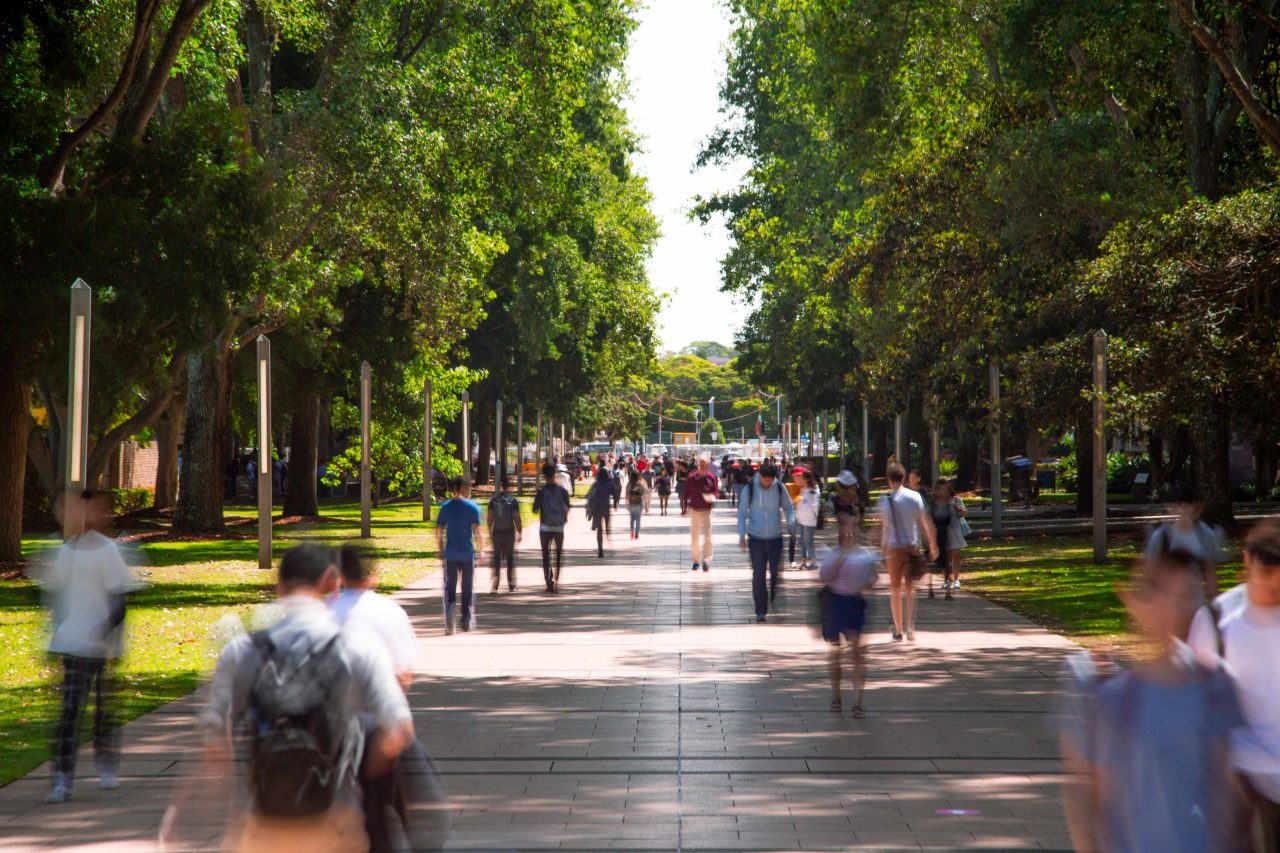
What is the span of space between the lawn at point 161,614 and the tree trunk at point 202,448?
634 millimetres

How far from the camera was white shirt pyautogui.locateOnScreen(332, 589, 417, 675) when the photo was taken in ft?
20.0

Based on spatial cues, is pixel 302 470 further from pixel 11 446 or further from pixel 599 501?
pixel 11 446

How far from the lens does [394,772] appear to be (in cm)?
555

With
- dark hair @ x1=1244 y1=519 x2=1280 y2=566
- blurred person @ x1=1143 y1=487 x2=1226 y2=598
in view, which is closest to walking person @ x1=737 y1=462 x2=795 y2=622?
blurred person @ x1=1143 y1=487 x2=1226 y2=598

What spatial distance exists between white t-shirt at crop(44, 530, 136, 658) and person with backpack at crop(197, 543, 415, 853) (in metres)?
3.62

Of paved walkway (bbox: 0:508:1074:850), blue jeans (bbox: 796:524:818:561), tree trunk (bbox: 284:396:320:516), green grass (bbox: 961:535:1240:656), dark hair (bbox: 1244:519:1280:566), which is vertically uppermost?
tree trunk (bbox: 284:396:320:516)

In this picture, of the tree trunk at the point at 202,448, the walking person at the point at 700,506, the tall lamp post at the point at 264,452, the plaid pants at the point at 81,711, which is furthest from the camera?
the tree trunk at the point at 202,448

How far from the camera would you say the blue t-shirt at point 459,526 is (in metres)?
15.8

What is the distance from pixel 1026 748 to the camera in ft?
32.0

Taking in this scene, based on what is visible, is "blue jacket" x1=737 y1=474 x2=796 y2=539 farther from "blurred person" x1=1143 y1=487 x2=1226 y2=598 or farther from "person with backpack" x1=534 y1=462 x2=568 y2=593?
"blurred person" x1=1143 y1=487 x2=1226 y2=598

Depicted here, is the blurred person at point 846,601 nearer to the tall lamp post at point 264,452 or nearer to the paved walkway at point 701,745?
the paved walkway at point 701,745

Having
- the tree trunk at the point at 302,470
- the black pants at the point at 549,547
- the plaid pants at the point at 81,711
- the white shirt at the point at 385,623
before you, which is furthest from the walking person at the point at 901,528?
the tree trunk at the point at 302,470

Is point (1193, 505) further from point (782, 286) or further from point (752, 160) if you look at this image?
point (752, 160)

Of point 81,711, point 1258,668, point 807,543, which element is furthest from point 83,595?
point 807,543
